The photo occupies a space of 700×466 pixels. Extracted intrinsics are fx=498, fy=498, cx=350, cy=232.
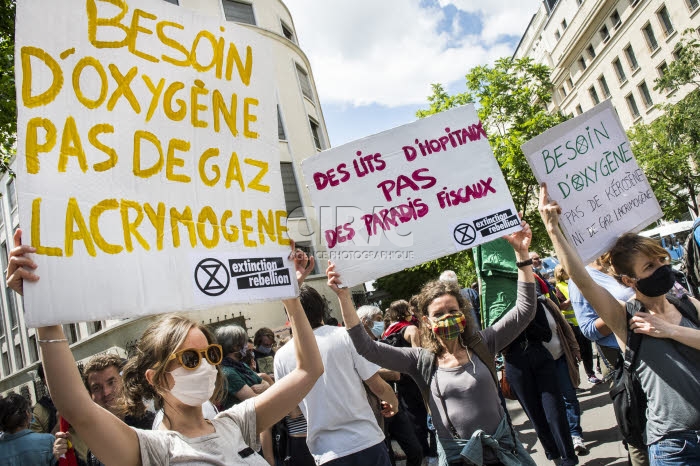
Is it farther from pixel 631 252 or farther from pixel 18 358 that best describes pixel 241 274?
pixel 18 358

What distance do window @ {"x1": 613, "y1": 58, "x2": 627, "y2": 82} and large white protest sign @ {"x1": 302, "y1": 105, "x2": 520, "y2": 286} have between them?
38133 mm

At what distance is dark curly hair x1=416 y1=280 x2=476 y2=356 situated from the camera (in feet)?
9.77

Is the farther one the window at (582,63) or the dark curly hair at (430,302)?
the window at (582,63)

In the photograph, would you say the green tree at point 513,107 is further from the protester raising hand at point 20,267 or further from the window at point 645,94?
the protester raising hand at point 20,267

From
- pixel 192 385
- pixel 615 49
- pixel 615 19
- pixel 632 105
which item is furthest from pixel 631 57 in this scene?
pixel 192 385

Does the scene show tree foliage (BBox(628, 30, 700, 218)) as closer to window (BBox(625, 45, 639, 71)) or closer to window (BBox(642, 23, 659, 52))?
window (BBox(642, 23, 659, 52))

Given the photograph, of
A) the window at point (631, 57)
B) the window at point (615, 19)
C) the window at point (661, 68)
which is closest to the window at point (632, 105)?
the window at point (631, 57)

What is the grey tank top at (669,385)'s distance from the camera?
7.74ft

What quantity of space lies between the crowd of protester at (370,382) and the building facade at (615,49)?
87.9 feet

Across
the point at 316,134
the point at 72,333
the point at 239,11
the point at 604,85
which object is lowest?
the point at 72,333

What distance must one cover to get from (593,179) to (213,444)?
9.05 ft

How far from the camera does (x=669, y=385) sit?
7.91ft

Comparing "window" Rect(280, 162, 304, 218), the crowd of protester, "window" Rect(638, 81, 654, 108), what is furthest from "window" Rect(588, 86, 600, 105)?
the crowd of protester

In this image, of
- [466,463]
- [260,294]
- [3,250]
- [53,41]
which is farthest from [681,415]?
[3,250]
